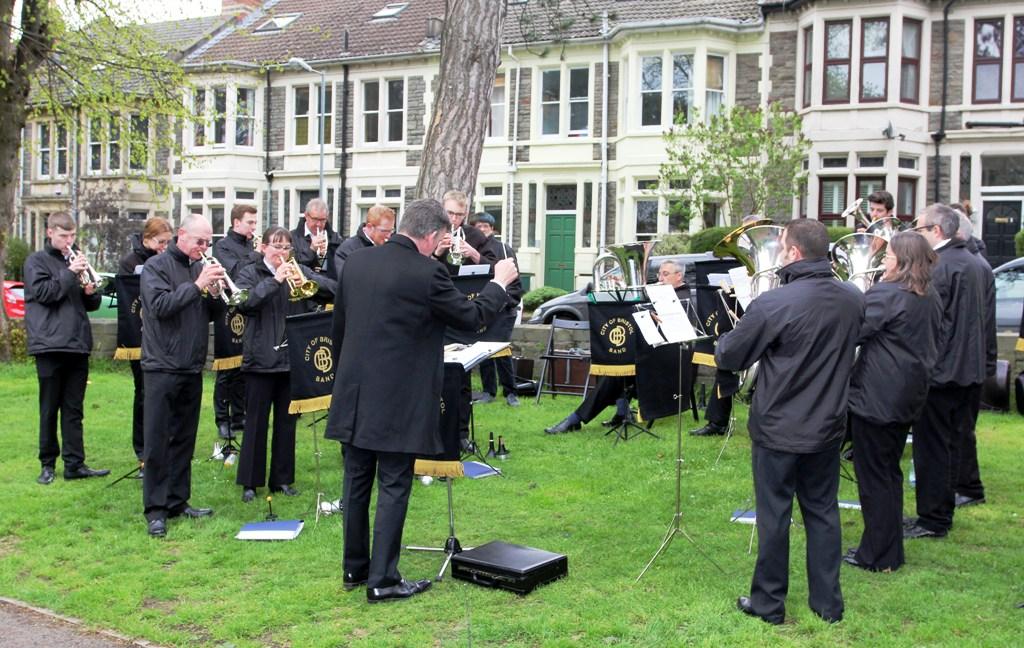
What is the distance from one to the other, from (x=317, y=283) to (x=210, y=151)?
30.3 m

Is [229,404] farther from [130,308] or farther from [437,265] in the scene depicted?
[437,265]

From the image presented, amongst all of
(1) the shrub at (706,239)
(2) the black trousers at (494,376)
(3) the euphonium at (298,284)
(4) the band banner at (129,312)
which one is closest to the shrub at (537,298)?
(1) the shrub at (706,239)

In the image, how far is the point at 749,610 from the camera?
5621mm

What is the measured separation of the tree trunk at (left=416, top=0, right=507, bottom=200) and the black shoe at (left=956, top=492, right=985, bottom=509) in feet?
22.5

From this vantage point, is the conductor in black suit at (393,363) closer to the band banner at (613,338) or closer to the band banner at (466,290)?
the band banner at (466,290)

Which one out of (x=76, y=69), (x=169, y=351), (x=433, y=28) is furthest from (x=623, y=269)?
(x=433, y=28)

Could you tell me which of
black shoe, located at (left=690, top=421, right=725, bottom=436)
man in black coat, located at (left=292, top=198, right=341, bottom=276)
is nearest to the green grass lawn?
black shoe, located at (left=690, top=421, right=725, bottom=436)

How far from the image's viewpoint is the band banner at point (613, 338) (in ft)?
35.5

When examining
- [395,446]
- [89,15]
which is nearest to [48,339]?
[395,446]

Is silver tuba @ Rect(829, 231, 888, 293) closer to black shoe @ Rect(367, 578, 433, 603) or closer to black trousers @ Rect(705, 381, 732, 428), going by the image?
black trousers @ Rect(705, 381, 732, 428)

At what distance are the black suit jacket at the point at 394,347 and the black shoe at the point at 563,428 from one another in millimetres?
5036

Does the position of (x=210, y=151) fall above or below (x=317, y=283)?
above

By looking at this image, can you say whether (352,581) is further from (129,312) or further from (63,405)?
(129,312)

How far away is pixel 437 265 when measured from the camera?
5840 millimetres
